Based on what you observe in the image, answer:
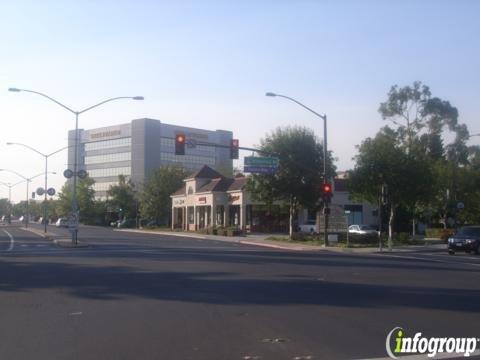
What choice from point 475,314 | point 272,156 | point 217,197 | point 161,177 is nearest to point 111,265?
point 475,314

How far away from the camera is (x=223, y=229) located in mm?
66562

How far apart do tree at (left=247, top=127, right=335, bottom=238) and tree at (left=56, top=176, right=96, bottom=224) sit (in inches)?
2504

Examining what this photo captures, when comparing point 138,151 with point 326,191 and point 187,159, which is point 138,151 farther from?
point 326,191

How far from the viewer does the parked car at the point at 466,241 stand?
37.2 meters

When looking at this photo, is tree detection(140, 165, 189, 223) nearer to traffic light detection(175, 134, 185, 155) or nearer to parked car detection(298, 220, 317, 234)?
parked car detection(298, 220, 317, 234)

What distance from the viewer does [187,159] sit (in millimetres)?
137250

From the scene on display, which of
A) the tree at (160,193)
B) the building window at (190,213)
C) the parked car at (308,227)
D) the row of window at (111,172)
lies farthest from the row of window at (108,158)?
the parked car at (308,227)

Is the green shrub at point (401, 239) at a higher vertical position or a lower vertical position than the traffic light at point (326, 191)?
lower

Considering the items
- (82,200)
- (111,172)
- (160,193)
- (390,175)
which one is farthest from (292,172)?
(111,172)

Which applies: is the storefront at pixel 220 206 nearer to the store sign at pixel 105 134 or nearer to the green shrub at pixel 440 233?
the green shrub at pixel 440 233

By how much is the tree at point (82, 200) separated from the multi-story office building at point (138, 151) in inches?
468

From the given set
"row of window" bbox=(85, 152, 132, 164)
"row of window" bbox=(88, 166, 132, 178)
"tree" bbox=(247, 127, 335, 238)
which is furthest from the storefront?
"row of window" bbox=(85, 152, 132, 164)

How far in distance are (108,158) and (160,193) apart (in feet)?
156

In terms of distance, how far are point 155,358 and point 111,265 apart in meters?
16.9
